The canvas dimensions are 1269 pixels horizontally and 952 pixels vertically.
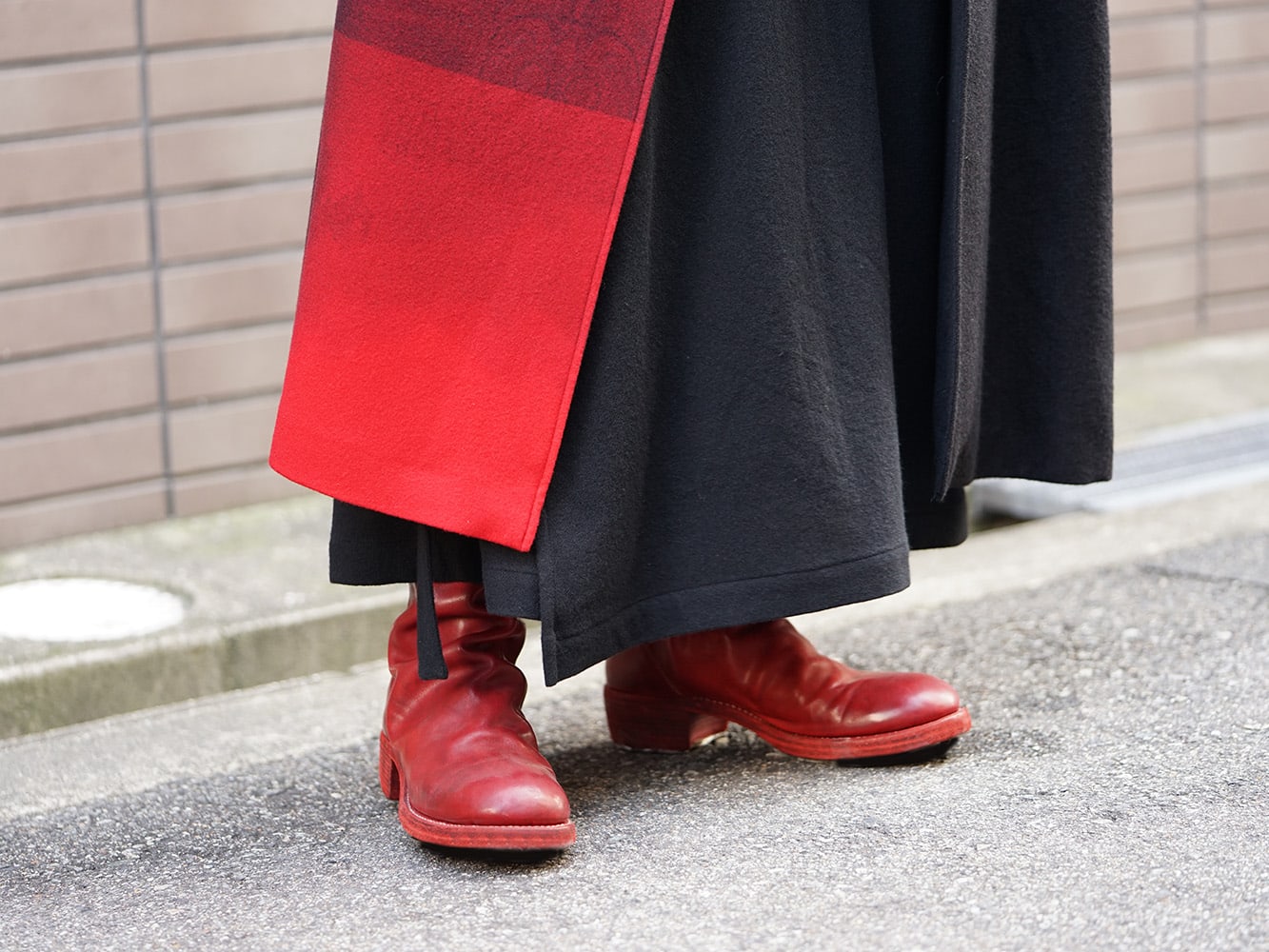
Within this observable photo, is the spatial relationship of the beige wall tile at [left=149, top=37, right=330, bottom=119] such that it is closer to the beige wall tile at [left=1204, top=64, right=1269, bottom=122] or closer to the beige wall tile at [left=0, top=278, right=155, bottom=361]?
the beige wall tile at [left=0, top=278, right=155, bottom=361]

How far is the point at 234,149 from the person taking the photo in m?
3.34

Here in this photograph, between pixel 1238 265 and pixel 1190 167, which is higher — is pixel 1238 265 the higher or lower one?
the lower one

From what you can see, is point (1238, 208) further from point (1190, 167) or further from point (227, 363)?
point (227, 363)

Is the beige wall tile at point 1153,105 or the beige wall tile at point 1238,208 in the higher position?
the beige wall tile at point 1153,105

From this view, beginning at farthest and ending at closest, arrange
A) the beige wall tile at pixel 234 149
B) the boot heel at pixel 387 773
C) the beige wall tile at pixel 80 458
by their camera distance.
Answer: the beige wall tile at pixel 234 149
the beige wall tile at pixel 80 458
the boot heel at pixel 387 773

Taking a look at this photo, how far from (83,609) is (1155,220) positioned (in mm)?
3040

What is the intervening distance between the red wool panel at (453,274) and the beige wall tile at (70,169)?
158cm

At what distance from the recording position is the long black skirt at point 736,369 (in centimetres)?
175

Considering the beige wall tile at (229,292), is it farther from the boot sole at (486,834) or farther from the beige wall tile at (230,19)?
the boot sole at (486,834)

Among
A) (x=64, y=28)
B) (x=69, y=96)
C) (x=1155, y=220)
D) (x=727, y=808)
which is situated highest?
(x=64, y=28)

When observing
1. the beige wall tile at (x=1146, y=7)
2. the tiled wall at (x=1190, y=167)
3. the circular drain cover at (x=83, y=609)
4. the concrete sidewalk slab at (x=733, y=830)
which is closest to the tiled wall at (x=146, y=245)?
the circular drain cover at (x=83, y=609)

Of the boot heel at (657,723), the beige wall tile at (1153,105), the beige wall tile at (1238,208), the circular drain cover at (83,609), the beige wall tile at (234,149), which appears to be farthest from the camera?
the beige wall tile at (1238,208)

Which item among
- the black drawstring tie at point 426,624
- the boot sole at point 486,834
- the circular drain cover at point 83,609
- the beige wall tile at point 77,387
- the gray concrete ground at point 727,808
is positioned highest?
the beige wall tile at point 77,387

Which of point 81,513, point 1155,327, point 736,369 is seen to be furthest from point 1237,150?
point 736,369
